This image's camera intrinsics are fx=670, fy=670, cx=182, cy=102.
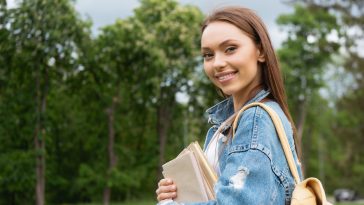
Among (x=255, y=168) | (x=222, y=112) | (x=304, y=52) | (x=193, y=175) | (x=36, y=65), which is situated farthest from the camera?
(x=304, y=52)

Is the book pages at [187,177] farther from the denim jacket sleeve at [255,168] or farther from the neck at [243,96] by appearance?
the neck at [243,96]

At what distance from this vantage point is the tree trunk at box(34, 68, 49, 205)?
26500mm

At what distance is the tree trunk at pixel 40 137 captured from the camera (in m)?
26.5

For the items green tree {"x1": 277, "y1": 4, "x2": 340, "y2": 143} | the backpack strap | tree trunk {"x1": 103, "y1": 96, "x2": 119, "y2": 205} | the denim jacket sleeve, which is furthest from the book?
green tree {"x1": 277, "y1": 4, "x2": 340, "y2": 143}

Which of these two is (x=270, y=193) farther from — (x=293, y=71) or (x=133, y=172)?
(x=293, y=71)

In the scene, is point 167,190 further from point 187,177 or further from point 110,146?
point 110,146

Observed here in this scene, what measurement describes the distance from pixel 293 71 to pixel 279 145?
3467 centimetres

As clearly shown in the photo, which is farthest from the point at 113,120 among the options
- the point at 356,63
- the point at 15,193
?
the point at 356,63

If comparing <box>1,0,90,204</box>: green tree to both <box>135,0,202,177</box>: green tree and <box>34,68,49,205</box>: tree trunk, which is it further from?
<box>135,0,202,177</box>: green tree

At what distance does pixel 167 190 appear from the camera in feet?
6.80

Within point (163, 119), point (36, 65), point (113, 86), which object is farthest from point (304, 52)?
point (36, 65)

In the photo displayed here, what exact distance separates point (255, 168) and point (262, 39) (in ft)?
1.52

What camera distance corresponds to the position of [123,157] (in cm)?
3434

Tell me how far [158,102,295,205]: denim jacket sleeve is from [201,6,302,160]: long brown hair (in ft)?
0.70
